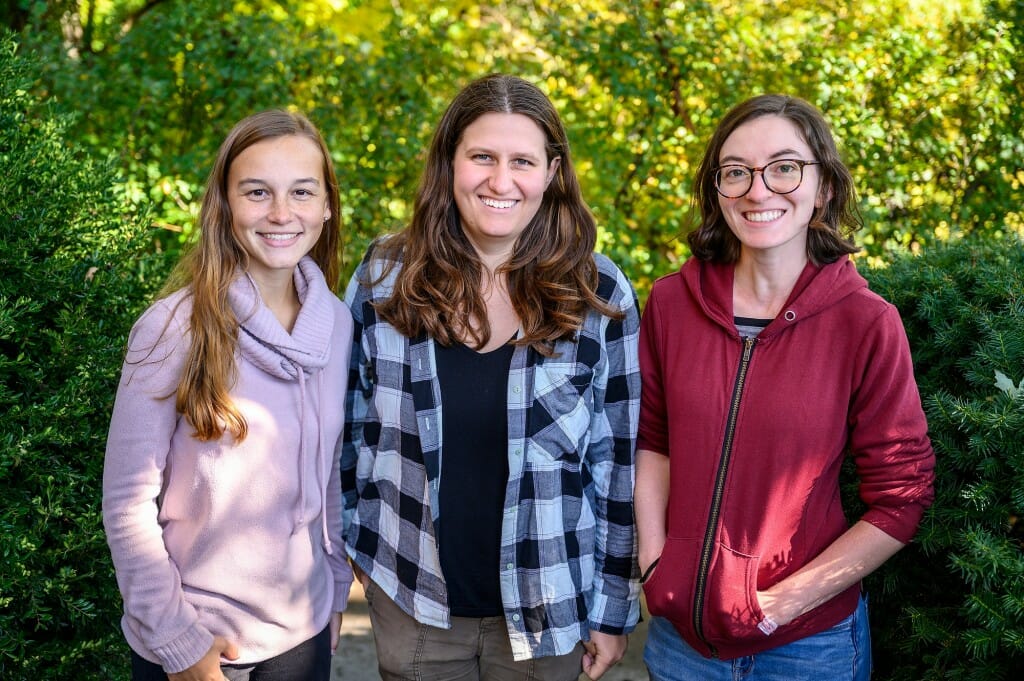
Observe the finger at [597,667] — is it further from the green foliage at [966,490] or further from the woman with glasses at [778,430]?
the green foliage at [966,490]

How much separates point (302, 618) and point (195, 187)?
3.30m

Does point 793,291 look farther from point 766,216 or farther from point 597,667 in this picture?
point 597,667

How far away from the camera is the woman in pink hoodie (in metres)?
2.21

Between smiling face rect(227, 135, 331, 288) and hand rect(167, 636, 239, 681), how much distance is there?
0.90 metres

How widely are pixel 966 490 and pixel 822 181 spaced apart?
85cm

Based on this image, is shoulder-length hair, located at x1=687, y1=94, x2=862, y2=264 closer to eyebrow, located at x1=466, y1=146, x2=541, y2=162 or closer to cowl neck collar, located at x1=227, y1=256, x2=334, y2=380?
eyebrow, located at x1=466, y1=146, x2=541, y2=162

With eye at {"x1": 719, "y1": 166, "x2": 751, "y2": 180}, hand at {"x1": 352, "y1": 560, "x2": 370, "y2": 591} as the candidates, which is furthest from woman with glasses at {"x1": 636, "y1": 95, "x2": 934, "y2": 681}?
hand at {"x1": 352, "y1": 560, "x2": 370, "y2": 591}

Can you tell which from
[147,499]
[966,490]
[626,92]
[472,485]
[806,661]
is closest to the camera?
[147,499]

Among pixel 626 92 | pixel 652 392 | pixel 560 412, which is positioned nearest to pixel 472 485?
pixel 560 412

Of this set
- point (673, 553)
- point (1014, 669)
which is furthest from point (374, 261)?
point (1014, 669)

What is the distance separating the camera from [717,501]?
7.94 feet

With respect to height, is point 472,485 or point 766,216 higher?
point 766,216

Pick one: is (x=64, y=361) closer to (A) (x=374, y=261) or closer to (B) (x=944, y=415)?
(A) (x=374, y=261)

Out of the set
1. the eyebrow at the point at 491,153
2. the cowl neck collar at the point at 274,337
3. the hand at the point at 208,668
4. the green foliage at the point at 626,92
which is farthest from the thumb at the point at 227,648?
the green foliage at the point at 626,92
